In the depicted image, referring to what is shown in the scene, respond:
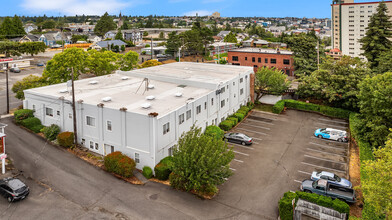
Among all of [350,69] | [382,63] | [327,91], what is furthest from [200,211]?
[382,63]

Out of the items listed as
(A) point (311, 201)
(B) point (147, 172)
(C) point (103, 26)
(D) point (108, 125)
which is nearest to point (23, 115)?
(D) point (108, 125)

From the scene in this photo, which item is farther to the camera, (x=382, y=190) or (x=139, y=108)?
(x=139, y=108)

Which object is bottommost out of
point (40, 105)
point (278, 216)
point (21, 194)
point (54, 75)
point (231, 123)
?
point (278, 216)

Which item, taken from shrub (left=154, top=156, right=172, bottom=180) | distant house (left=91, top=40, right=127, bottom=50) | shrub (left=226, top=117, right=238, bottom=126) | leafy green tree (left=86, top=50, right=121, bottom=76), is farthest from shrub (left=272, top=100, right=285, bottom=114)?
distant house (left=91, top=40, right=127, bottom=50)

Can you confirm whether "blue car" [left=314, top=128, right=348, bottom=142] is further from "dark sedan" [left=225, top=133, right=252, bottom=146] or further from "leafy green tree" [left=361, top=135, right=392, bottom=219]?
"leafy green tree" [left=361, top=135, right=392, bottom=219]

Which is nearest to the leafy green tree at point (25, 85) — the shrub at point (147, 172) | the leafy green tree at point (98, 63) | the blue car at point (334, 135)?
the leafy green tree at point (98, 63)

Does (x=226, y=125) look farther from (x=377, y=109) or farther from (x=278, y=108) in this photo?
(x=377, y=109)

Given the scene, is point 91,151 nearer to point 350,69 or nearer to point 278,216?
point 278,216
